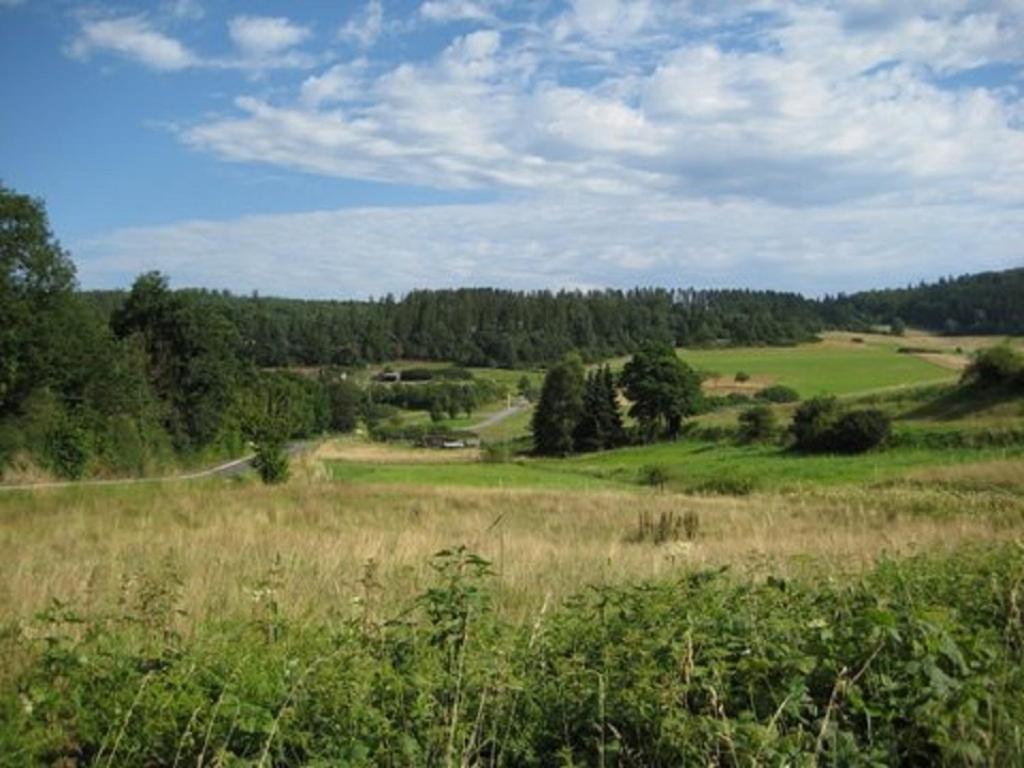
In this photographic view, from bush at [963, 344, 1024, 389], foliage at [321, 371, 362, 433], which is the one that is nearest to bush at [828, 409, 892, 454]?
bush at [963, 344, 1024, 389]

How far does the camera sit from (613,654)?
388 cm

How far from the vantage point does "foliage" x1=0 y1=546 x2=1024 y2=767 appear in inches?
123

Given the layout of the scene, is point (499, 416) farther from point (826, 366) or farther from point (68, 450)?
point (68, 450)

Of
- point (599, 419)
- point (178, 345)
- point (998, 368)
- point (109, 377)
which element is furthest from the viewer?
point (599, 419)

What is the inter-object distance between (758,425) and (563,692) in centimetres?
6735

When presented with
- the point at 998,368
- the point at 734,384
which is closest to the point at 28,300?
the point at 998,368

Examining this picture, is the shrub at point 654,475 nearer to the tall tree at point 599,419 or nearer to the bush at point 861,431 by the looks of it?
the bush at point 861,431

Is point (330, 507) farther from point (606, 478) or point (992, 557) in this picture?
point (606, 478)

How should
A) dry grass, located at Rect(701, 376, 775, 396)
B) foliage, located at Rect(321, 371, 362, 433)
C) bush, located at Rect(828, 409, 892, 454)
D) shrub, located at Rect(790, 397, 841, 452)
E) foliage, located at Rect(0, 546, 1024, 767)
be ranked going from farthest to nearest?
foliage, located at Rect(321, 371, 362, 433)
dry grass, located at Rect(701, 376, 775, 396)
shrub, located at Rect(790, 397, 841, 452)
bush, located at Rect(828, 409, 892, 454)
foliage, located at Rect(0, 546, 1024, 767)

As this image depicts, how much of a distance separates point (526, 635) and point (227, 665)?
4.84ft

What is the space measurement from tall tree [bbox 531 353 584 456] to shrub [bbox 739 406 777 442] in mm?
20535

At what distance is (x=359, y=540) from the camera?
1072 cm

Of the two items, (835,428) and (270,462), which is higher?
(270,462)

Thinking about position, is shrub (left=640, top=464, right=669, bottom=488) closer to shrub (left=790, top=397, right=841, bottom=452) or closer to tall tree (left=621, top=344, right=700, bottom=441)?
shrub (left=790, top=397, right=841, bottom=452)
